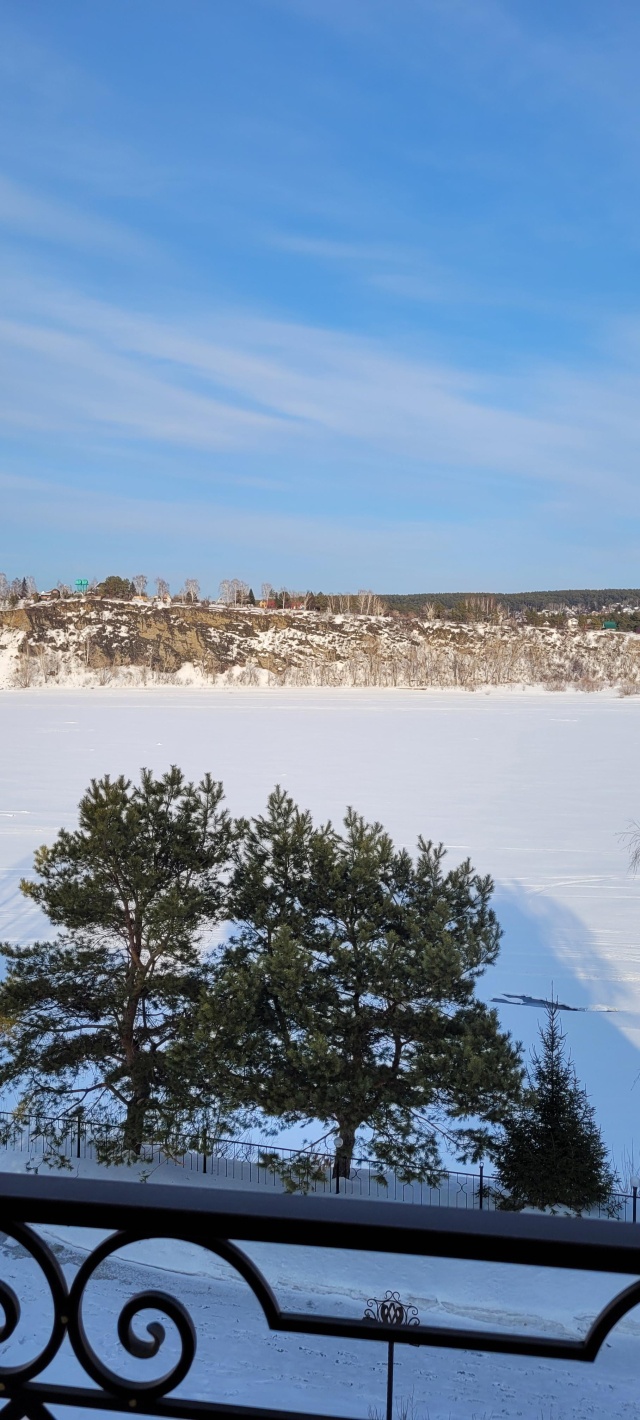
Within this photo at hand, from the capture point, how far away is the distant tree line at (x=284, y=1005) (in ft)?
31.2

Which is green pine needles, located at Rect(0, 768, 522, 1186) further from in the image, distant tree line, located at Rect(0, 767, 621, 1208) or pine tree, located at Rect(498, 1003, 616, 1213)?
pine tree, located at Rect(498, 1003, 616, 1213)

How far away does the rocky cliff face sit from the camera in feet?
289

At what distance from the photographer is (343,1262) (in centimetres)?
903

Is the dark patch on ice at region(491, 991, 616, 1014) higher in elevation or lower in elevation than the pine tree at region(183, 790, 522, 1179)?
lower

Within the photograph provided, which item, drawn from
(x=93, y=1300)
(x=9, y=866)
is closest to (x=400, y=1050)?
(x=93, y=1300)

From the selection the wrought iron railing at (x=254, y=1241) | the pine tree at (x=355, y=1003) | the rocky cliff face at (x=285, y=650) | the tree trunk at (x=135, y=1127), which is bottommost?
the tree trunk at (x=135, y=1127)

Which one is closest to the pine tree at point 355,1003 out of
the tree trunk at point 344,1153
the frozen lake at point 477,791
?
the tree trunk at point 344,1153

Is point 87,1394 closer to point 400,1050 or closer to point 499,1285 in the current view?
point 499,1285

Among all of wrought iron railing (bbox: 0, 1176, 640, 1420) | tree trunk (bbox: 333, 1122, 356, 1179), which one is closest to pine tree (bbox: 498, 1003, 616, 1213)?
tree trunk (bbox: 333, 1122, 356, 1179)

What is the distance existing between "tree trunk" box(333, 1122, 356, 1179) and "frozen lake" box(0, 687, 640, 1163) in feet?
8.74

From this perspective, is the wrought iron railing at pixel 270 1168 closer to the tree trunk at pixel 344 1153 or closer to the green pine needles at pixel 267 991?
the tree trunk at pixel 344 1153

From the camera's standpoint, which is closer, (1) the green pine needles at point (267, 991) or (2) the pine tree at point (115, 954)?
(1) the green pine needles at point (267, 991)

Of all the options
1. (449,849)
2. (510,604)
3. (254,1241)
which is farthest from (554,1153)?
(510,604)

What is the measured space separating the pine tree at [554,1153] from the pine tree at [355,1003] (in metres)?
0.37
